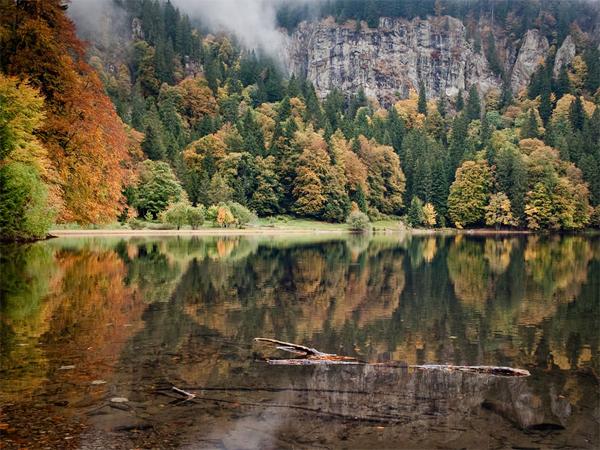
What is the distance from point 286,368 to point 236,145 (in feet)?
316

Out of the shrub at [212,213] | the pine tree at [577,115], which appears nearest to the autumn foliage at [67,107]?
the shrub at [212,213]

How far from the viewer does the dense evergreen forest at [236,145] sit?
2073 cm

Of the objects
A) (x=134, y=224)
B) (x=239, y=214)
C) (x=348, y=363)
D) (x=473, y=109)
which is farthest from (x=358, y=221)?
(x=473, y=109)

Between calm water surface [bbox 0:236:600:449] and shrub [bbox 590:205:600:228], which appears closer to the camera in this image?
calm water surface [bbox 0:236:600:449]

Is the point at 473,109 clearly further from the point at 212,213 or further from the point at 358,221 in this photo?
the point at 212,213

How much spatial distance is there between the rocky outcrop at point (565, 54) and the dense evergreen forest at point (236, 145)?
7.31 metres

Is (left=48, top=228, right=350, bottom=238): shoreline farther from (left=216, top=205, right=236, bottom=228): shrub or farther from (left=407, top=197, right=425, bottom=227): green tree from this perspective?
(left=407, top=197, right=425, bottom=227): green tree

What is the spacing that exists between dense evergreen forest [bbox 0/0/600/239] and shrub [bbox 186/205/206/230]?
23 centimetres

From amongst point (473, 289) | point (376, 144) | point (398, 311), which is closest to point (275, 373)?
point (398, 311)

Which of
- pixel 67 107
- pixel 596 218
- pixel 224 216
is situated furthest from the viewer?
pixel 596 218

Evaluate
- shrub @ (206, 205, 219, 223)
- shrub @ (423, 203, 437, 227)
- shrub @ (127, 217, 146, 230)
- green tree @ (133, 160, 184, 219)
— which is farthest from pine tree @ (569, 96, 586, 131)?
shrub @ (127, 217, 146, 230)

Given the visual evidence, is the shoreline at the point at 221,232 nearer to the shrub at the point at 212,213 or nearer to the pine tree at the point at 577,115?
the shrub at the point at 212,213

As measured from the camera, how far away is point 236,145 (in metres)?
103

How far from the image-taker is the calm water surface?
652 cm
